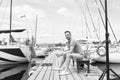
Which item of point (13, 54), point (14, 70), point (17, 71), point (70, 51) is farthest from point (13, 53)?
point (70, 51)

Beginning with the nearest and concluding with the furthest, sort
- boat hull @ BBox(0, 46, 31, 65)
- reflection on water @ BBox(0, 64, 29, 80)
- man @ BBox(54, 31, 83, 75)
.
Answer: man @ BBox(54, 31, 83, 75) → reflection on water @ BBox(0, 64, 29, 80) → boat hull @ BBox(0, 46, 31, 65)

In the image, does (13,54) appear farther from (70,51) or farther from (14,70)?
(70,51)

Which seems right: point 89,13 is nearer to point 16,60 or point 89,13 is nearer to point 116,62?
point 116,62

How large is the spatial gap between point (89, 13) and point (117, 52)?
6589 mm

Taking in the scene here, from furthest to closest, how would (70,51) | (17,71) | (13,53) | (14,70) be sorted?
(13,53) < (14,70) < (17,71) < (70,51)

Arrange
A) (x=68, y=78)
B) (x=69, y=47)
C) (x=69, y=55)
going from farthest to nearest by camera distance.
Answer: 1. (x=69, y=47)
2. (x=69, y=55)
3. (x=68, y=78)

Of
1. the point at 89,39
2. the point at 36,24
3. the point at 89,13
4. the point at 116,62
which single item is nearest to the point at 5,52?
the point at 116,62

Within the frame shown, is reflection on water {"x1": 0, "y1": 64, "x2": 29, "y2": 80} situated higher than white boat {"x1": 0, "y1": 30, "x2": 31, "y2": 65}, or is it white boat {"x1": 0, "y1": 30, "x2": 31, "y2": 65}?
white boat {"x1": 0, "y1": 30, "x2": 31, "y2": 65}

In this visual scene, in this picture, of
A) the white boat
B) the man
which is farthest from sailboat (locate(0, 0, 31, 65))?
the man

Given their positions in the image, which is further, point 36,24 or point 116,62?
point 36,24

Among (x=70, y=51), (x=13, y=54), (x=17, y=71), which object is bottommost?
(x=17, y=71)

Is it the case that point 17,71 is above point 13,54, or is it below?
below

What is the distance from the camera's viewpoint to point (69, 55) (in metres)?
5.46

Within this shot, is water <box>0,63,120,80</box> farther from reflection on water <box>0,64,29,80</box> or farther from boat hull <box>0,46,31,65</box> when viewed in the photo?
boat hull <box>0,46,31,65</box>
